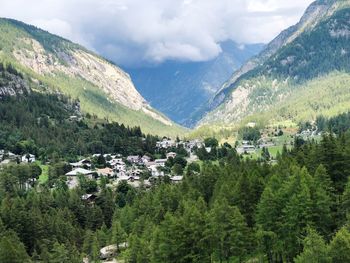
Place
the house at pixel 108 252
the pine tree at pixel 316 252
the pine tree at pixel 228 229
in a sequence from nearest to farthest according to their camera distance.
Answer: the pine tree at pixel 316 252 → the pine tree at pixel 228 229 → the house at pixel 108 252

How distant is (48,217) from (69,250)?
18.6 m

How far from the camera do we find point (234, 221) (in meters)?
70.8

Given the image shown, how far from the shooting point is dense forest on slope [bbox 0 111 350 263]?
67.4 meters

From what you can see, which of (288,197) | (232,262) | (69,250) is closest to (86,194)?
(69,250)

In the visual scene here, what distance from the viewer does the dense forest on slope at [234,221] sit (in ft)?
221

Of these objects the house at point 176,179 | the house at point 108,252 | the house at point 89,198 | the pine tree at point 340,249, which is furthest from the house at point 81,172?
the pine tree at point 340,249

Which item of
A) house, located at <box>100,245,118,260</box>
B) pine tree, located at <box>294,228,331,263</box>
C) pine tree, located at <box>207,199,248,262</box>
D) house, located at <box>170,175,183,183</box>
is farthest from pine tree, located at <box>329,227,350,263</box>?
house, located at <box>170,175,183,183</box>

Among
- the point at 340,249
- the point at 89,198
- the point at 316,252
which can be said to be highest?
the point at 89,198

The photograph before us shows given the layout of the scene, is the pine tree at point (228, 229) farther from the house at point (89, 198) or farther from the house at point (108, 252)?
the house at point (89, 198)

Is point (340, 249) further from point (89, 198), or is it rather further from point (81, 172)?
point (81, 172)

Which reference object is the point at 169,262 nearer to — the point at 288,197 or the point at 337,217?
the point at 288,197

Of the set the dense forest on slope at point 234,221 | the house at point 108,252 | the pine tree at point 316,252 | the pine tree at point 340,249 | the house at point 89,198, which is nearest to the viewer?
the pine tree at point 340,249

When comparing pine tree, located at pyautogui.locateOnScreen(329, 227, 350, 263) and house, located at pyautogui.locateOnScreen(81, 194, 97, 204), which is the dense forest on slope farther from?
house, located at pyautogui.locateOnScreen(81, 194, 97, 204)

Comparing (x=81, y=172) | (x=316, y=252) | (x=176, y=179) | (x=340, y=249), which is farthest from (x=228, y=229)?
(x=81, y=172)
